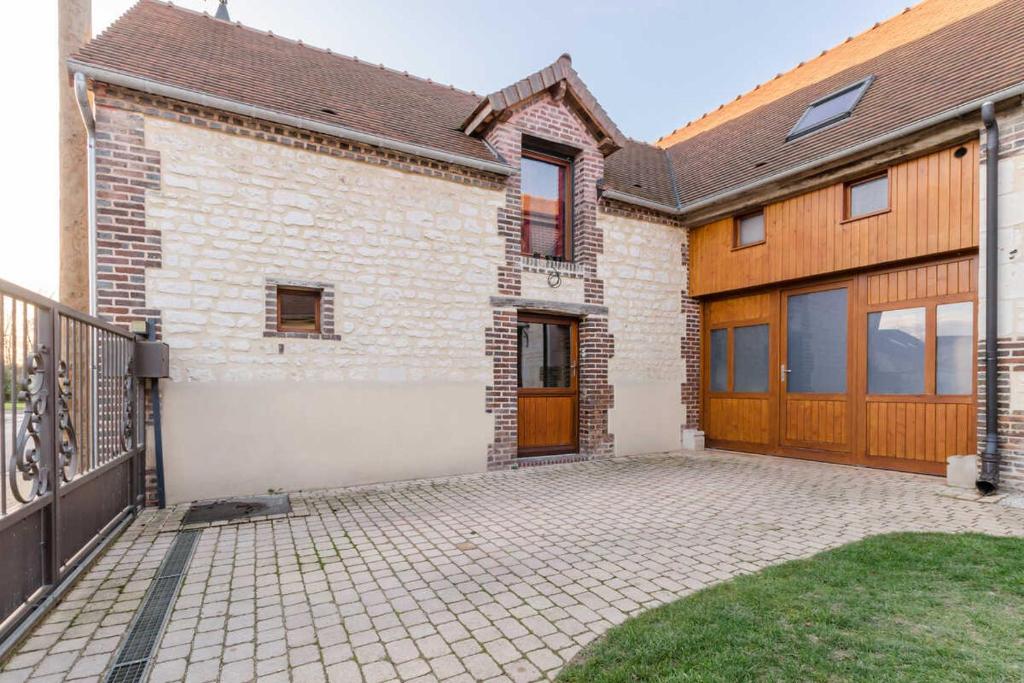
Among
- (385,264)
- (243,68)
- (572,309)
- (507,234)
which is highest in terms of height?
(243,68)

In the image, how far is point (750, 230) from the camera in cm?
796

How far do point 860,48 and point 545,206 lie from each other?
7.34 m

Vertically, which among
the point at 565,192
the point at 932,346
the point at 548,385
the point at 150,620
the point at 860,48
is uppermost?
the point at 860,48

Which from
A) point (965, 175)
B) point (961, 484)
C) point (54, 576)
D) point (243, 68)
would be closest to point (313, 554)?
point (54, 576)

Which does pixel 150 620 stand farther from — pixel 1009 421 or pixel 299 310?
pixel 1009 421

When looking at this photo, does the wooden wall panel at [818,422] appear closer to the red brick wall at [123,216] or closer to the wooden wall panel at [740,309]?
the wooden wall panel at [740,309]

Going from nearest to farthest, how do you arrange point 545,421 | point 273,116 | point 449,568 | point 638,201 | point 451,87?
point 449,568
point 273,116
point 545,421
point 638,201
point 451,87

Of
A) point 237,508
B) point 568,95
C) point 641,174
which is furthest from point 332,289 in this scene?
point 641,174

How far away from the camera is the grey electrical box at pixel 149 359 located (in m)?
4.56

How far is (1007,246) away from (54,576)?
8607 millimetres

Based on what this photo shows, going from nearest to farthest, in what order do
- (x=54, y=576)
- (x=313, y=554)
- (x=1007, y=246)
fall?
1. (x=54, y=576)
2. (x=313, y=554)
3. (x=1007, y=246)

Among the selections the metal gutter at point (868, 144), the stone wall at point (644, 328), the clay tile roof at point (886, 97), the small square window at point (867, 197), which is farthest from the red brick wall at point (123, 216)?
the small square window at point (867, 197)

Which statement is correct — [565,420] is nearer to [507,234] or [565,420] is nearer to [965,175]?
[507,234]

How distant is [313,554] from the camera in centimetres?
356
